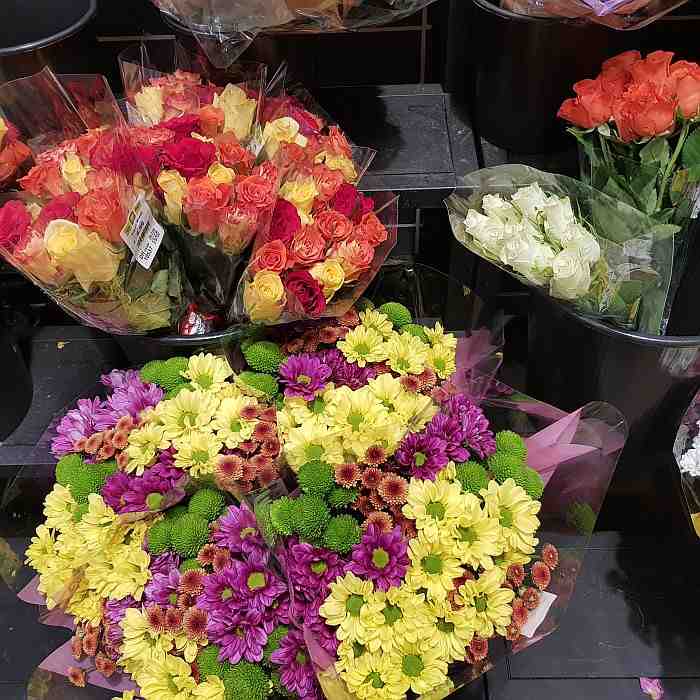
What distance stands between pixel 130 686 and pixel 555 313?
783 mm

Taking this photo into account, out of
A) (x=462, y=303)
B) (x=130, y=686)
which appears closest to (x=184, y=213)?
(x=462, y=303)

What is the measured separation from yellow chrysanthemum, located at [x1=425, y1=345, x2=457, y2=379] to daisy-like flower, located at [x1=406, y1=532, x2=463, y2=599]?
265 mm

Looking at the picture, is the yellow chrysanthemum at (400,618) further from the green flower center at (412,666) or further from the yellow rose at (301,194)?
the yellow rose at (301,194)

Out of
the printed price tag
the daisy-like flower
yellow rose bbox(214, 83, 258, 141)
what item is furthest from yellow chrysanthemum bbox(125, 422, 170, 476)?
yellow rose bbox(214, 83, 258, 141)

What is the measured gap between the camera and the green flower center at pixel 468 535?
0.78 metres

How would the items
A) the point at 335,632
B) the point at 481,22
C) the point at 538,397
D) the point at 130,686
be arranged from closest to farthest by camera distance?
the point at 335,632, the point at 130,686, the point at 481,22, the point at 538,397

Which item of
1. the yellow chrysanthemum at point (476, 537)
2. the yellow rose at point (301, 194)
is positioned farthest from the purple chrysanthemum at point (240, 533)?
the yellow rose at point (301, 194)

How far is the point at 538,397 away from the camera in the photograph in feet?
4.14

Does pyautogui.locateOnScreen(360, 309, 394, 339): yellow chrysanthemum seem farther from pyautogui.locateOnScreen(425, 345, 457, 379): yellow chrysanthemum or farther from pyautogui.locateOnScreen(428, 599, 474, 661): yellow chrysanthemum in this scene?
pyautogui.locateOnScreen(428, 599, 474, 661): yellow chrysanthemum

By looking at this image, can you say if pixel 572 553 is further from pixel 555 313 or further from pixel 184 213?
pixel 184 213

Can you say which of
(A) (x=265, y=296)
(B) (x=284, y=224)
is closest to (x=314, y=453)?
(A) (x=265, y=296)

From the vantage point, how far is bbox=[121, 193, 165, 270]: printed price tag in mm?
900

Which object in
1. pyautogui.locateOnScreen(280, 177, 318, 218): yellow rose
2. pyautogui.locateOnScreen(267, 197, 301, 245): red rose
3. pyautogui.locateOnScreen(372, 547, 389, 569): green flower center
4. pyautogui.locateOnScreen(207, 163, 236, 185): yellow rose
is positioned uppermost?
pyautogui.locateOnScreen(207, 163, 236, 185): yellow rose

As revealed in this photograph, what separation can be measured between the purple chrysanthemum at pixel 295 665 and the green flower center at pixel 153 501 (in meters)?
0.21
